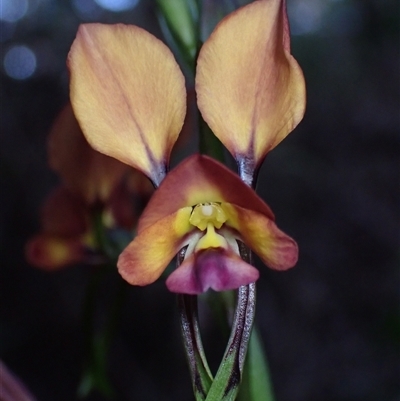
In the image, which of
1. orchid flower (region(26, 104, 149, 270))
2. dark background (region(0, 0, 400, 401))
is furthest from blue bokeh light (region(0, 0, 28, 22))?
orchid flower (region(26, 104, 149, 270))

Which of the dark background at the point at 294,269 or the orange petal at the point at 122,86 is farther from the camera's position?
the dark background at the point at 294,269

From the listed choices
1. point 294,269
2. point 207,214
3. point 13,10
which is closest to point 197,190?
point 207,214

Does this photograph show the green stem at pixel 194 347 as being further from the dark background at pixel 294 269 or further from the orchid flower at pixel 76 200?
the dark background at pixel 294 269

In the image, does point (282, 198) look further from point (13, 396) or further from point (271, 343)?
point (13, 396)

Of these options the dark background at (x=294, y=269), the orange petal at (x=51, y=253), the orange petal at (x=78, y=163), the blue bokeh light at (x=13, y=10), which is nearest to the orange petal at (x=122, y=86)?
the orange petal at (x=78, y=163)

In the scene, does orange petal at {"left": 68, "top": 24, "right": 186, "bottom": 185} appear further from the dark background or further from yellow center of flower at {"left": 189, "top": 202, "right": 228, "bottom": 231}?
the dark background

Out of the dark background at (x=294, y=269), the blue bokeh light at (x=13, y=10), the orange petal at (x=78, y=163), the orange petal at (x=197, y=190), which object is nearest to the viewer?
the orange petal at (x=197, y=190)
